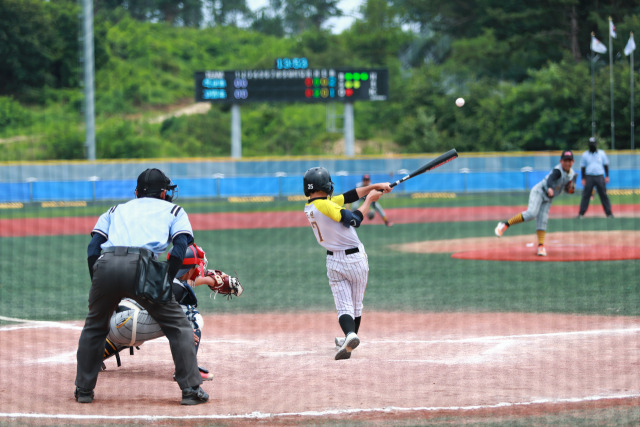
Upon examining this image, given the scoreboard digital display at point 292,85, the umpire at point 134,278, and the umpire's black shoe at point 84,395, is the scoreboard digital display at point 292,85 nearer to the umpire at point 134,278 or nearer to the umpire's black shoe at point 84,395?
the umpire at point 134,278

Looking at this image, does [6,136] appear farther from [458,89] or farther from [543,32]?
[543,32]

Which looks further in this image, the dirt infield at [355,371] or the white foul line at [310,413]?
the dirt infield at [355,371]

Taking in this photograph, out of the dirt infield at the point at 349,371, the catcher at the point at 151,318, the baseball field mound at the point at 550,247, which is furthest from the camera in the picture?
the baseball field mound at the point at 550,247

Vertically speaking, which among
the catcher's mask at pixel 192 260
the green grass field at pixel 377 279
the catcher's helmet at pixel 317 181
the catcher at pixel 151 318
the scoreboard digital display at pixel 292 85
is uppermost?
the scoreboard digital display at pixel 292 85

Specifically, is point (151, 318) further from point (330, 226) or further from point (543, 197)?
point (543, 197)

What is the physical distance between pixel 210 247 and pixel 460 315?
9633 millimetres

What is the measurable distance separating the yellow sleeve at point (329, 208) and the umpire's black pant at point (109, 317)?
194 centimetres

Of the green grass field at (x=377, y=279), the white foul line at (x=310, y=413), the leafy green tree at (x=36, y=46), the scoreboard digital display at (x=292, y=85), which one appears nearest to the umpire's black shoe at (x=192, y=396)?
the white foul line at (x=310, y=413)

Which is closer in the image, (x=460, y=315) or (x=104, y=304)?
(x=104, y=304)

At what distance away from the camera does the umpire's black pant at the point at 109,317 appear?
600 cm

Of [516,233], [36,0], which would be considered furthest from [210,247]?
[36,0]

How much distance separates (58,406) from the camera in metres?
6.16

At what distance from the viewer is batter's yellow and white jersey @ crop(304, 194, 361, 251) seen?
25.6 feet

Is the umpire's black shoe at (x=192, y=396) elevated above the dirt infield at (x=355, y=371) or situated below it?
above
